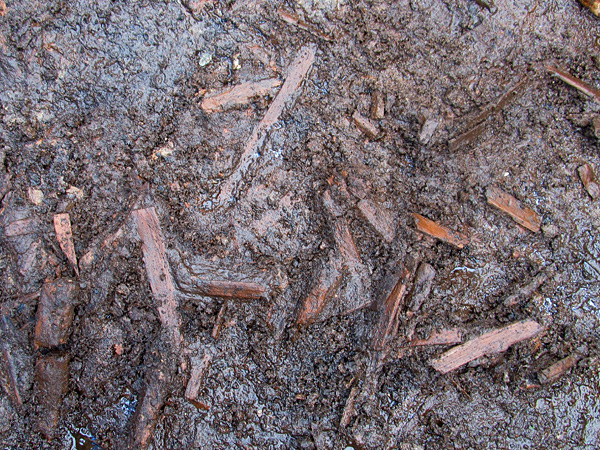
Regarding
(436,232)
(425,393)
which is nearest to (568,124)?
(436,232)

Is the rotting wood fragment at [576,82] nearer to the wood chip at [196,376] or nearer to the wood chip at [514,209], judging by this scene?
the wood chip at [514,209]

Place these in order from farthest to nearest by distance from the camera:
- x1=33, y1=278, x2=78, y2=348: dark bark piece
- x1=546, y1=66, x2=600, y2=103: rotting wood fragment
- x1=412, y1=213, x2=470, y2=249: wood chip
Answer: x1=546, y1=66, x2=600, y2=103: rotting wood fragment
x1=412, y1=213, x2=470, y2=249: wood chip
x1=33, y1=278, x2=78, y2=348: dark bark piece

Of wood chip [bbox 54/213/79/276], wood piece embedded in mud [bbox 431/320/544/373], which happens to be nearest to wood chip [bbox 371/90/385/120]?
wood piece embedded in mud [bbox 431/320/544/373]

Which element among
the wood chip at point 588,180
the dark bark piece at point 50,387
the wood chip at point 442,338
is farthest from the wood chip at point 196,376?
the wood chip at point 588,180

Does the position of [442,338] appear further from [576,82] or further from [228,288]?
[576,82]

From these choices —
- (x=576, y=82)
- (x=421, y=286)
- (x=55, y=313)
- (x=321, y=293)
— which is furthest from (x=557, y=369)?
(x=55, y=313)

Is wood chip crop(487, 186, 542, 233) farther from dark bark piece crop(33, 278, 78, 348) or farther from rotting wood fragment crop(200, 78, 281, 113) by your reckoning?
dark bark piece crop(33, 278, 78, 348)
